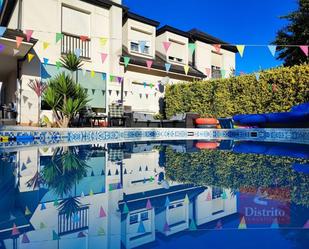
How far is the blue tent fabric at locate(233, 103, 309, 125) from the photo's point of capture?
A: 888 centimetres

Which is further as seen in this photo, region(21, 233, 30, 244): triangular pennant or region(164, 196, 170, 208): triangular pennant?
region(164, 196, 170, 208): triangular pennant

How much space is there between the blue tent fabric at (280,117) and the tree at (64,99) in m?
6.11

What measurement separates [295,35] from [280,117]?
31.2 feet

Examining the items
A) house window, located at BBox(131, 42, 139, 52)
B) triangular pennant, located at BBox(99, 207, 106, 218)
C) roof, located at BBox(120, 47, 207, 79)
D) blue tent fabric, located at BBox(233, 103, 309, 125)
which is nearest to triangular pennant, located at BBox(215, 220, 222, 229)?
triangular pennant, located at BBox(99, 207, 106, 218)

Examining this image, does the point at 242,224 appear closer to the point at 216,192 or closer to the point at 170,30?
the point at 216,192

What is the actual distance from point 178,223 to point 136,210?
0.38 metres

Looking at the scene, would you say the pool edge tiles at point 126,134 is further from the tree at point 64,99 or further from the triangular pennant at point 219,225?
the triangular pennant at point 219,225

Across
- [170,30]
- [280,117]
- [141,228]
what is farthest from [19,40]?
[170,30]

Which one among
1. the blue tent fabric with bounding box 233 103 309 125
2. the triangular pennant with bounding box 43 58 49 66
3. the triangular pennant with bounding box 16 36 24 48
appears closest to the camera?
the triangular pennant with bounding box 16 36 24 48

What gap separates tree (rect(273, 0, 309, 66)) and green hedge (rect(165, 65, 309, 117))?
582 cm

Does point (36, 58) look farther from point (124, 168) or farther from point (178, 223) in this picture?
point (178, 223)

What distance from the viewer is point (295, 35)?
53.8ft

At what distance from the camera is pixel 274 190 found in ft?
8.38

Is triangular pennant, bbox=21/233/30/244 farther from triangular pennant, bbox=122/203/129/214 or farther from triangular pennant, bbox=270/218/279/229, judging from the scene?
triangular pennant, bbox=270/218/279/229
